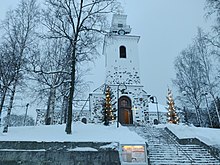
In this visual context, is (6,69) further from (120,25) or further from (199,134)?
(120,25)

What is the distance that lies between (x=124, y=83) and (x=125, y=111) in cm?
332

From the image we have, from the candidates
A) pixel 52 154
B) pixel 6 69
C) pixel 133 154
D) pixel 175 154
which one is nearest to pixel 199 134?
pixel 175 154

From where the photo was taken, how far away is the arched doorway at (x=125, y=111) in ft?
77.0

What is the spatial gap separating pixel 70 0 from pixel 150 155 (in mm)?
11158

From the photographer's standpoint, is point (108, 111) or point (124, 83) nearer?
point (108, 111)

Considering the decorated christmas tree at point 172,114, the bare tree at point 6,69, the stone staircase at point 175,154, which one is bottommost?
the stone staircase at point 175,154

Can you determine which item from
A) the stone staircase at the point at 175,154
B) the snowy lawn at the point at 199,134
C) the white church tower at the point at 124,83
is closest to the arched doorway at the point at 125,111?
the white church tower at the point at 124,83

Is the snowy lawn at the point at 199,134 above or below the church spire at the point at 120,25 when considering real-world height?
below

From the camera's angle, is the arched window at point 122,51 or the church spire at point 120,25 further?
the church spire at point 120,25

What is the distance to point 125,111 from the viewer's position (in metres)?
24.0

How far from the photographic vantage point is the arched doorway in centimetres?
2347

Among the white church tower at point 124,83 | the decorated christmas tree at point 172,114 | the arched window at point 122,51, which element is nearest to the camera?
the decorated christmas tree at point 172,114

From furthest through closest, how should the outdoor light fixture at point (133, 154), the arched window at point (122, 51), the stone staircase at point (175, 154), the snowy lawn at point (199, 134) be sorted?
the arched window at point (122, 51), the snowy lawn at point (199, 134), the stone staircase at point (175, 154), the outdoor light fixture at point (133, 154)

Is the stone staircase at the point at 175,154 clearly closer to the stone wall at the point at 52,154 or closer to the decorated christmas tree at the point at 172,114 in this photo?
the stone wall at the point at 52,154
